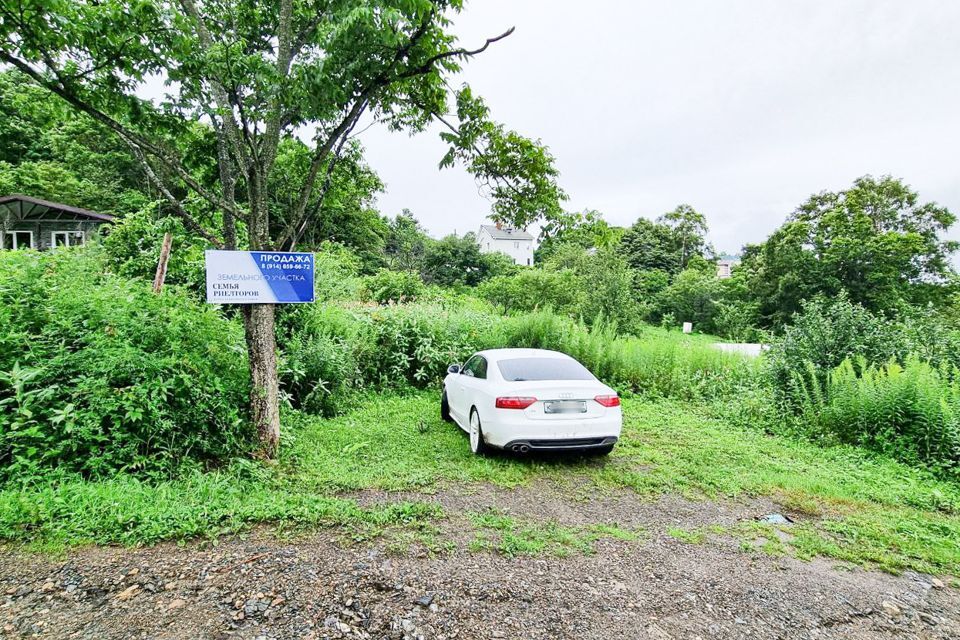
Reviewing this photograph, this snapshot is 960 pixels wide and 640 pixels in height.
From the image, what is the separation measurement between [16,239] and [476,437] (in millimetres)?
27514

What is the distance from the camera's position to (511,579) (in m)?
3.14

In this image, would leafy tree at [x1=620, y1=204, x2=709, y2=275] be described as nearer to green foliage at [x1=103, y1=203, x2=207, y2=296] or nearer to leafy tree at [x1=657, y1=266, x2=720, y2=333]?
leafy tree at [x1=657, y1=266, x2=720, y2=333]

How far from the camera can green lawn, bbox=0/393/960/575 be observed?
3.57 metres

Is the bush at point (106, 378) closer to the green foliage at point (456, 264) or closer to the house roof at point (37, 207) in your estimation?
the house roof at point (37, 207)

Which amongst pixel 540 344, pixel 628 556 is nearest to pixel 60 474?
pixel 628 556

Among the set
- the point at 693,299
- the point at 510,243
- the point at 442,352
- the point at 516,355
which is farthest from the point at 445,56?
the point at 510,243

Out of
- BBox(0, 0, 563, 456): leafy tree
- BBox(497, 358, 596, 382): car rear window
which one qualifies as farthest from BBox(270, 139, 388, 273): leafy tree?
BBox(497, 358, 596, 382): car rear window

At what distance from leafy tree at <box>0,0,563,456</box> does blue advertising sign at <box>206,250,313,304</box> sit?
0.21 m

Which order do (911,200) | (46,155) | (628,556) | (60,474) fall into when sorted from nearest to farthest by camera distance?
(628,556), (60,474), (46,155), (911,200)

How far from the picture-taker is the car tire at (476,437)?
5789 mm

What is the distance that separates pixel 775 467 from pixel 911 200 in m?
39.1

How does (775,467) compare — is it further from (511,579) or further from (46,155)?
(46,155)

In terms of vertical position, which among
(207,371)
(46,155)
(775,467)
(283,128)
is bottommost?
(775,467)

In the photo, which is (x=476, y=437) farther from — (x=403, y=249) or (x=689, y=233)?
(x=689, y=233)
